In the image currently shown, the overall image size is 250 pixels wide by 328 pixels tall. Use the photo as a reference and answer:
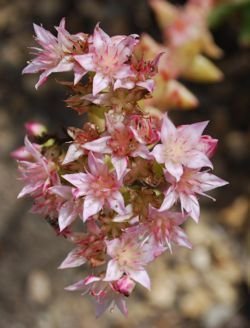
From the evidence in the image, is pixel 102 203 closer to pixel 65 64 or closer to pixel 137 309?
pixel 65 64

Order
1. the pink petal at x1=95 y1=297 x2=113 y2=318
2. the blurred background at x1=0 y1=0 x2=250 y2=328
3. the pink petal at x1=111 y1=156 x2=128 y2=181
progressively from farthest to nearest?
the blurred background at x1=0 y1=0 x2=250 y2=328 < the pink petal at x1=95 y1=297 x2=113 y2=318 < the pink petal at x1=111 y1=156 x2=128 y2=181

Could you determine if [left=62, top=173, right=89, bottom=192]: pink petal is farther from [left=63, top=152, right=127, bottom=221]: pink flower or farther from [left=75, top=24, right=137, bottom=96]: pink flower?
[left=75, top=24, right=137, bottom=96]: pink flower

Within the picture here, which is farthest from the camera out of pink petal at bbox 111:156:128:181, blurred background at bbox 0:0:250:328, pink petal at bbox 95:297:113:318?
blurred background at bbox 0:0:250:328

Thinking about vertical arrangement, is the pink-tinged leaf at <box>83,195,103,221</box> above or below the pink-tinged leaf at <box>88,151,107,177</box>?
below

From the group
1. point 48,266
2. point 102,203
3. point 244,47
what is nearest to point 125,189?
point 102,203

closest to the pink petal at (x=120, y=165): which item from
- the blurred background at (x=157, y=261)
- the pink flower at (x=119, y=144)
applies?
the pink flower at (x=119, y=144)

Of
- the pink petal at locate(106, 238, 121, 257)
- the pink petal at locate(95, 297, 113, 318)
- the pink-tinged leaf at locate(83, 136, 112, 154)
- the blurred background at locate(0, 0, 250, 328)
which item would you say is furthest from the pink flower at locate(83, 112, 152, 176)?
the blurred background at locate(0, 0, 250, 328)

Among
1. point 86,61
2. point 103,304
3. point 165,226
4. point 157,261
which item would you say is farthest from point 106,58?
point 157,261

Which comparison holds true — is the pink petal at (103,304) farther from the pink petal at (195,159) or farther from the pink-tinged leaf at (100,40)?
the pink-tinged leaf at (100,40)
